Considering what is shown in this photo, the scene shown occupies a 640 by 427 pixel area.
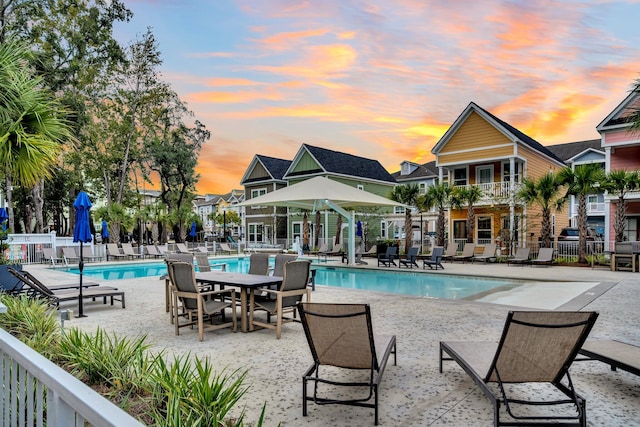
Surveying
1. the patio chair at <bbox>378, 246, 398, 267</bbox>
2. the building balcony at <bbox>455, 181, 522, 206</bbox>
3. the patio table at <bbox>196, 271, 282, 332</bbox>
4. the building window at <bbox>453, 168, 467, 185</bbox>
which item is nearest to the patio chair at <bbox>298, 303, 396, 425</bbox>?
the patio table at <bbox>196, 271, 282, 332</bbox>

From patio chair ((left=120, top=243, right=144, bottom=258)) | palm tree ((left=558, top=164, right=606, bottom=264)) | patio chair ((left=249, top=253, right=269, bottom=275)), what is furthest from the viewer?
patio chair ((left=120, top=243, right=144, bottom=258))

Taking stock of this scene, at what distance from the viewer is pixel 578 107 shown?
19.6 m

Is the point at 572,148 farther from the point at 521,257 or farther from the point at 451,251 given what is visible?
the point at 521,257

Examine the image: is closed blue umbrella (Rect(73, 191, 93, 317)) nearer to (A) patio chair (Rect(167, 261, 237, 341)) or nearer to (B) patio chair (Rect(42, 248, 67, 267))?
(A) patio chair (Rect(167, 261, 237, 341))

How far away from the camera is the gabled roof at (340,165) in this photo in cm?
3112

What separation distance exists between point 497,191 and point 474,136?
139 inches

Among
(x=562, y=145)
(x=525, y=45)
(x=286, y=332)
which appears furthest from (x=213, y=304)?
(x=562, y=145)

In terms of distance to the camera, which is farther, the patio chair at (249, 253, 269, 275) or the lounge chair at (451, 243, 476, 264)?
the lounge chair at (451, 243, 476, 264)

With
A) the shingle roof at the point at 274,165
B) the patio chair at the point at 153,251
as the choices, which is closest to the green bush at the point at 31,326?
the patio chair at the point at 153,251

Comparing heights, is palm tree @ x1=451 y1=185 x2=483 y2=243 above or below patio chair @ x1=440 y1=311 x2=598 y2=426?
above

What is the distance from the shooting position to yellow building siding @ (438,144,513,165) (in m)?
22.6

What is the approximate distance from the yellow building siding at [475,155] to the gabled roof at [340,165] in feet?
29.2

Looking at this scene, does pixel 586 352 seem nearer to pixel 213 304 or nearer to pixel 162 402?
pixel 162 402

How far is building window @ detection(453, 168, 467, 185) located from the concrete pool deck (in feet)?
49.4
